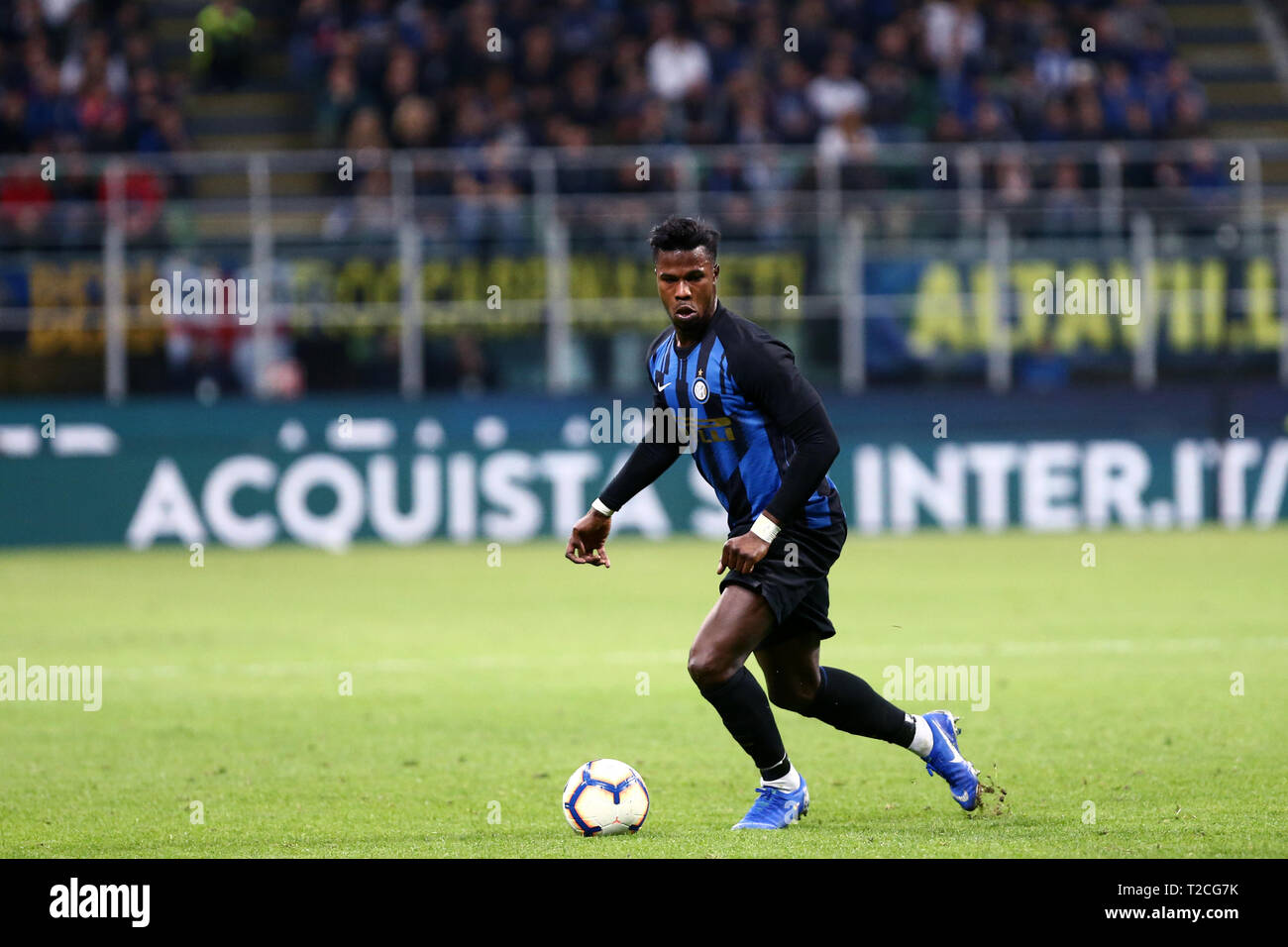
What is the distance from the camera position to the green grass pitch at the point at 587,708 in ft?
21.5

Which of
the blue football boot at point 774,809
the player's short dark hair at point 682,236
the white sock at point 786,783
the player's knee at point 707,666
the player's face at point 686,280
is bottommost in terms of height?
the blue football boot at point 774,809

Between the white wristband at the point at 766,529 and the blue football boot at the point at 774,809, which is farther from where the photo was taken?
the blue football boot at the point at 774,809

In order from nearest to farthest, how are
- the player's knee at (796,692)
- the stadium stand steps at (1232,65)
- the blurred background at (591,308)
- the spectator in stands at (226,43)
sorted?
the player's knee at (796,692)
the blurred background at (591,308)
the spectator in stands at (226,43)
the stadium stand steps at (1232,65)

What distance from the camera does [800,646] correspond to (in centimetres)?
667

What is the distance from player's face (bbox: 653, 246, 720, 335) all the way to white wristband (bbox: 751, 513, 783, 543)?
0.70 m

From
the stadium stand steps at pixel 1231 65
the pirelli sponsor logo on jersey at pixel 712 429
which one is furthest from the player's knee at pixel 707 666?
the stadium stand steps at pixel 1231 65

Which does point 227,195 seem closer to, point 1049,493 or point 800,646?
point 1049,493

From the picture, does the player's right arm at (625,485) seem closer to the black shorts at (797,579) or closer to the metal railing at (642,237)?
the black shorts at (797,579)

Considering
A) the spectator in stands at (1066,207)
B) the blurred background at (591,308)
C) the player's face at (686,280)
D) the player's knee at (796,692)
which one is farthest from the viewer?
the spectator in stands at (1066,207)

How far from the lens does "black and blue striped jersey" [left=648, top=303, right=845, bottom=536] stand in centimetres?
642

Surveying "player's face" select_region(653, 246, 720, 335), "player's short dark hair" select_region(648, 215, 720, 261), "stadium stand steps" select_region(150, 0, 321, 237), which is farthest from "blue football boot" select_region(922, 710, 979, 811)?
"stadium stand steps" select_region(150, 0, 321, 237)

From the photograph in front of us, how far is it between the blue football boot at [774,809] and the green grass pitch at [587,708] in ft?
0.23

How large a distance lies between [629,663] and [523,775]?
3.50 m
